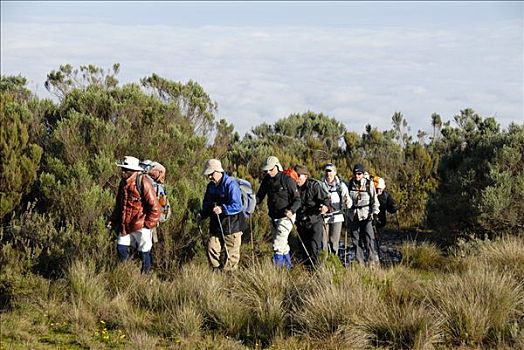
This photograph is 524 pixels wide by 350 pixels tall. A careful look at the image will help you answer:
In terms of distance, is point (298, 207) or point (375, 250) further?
point (375, 250)

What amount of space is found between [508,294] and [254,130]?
→ 55.2 ft

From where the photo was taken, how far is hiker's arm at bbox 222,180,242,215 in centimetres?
798

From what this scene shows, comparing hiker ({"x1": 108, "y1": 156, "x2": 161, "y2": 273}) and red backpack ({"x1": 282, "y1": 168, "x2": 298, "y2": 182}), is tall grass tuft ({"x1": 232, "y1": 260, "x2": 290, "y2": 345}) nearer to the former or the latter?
hiker ({"x1": 108, "y1": 156, "x2": 161, "y2": 273})

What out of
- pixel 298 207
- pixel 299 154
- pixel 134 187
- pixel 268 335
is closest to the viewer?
pixel 268 335

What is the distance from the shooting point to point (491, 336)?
631 centimetres

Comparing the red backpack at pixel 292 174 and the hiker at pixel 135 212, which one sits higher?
the red backpack at pixel 292 174

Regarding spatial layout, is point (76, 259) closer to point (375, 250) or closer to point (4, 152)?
point (4, 152)

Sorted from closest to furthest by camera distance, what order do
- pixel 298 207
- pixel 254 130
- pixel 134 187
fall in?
pixel 134 187
pixel 298 207
pixel 254 130

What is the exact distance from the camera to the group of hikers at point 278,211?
7.64m

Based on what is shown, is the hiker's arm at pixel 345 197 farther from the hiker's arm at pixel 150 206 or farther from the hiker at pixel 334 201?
the hiker's arm at pixel 150 206

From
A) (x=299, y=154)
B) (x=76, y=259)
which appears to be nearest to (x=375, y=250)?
(x=76, y=259)

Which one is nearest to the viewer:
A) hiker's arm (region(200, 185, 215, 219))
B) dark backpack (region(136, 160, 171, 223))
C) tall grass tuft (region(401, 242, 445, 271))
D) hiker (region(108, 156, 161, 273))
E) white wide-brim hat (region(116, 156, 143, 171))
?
white wide-brim hat (region(116, 156, 143, 171))

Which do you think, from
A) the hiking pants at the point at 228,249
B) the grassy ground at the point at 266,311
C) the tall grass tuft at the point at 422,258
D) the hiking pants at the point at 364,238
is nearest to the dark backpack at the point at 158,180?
the hiking pants at the point at 228,249

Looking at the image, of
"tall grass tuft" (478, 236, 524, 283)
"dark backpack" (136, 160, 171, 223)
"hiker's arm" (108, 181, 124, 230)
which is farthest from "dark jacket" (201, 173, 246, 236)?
"tall grass tuft" (478, 236, 524, 283)
